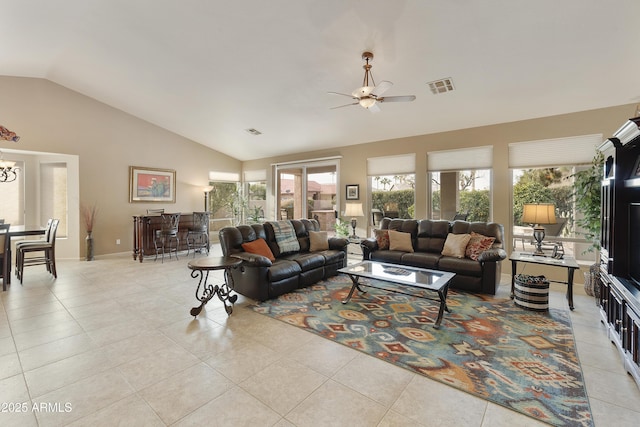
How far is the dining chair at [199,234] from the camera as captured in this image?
7.38m

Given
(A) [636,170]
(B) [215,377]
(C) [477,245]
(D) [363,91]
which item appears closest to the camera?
(B) [215,377]

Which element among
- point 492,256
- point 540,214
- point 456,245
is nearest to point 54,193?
point 456,245

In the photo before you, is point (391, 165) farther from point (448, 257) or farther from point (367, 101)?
point (367, 101)

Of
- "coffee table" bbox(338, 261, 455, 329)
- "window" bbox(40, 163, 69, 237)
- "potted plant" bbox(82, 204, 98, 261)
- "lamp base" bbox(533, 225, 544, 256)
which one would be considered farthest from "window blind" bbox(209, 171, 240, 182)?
"lamp base" bbox(533, 225, 544, 256)

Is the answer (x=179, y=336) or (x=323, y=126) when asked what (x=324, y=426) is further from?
(x=323, y=126)

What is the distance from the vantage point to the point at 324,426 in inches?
67.5

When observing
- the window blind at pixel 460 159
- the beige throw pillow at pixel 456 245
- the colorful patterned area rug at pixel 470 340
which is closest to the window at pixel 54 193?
the colorful patterned area rug at pixel 470 340

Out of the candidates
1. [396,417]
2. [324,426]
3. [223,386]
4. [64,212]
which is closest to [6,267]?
[64,212]

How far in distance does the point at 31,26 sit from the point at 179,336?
4719 mm

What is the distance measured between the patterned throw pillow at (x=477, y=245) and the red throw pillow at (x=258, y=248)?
3008mm

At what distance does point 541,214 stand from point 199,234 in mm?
7123

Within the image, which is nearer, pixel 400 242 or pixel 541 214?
pixel 541 214

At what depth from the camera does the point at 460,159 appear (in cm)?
558

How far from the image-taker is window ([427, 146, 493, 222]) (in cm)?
539
